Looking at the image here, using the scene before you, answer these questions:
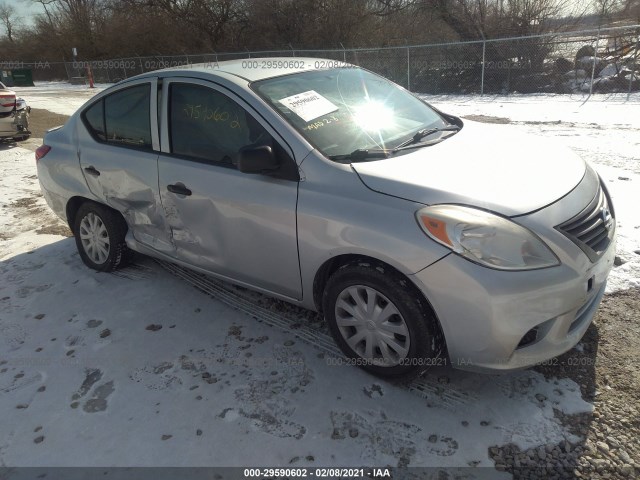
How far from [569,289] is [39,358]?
327cm

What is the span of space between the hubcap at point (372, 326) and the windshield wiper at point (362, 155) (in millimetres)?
759

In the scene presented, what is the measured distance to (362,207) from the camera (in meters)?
2.52

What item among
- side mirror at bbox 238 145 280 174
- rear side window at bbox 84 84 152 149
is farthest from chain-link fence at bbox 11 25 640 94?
side mirror at bbox 238 145 280 174

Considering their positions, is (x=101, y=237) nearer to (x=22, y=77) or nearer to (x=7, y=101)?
(x=7, y=101)

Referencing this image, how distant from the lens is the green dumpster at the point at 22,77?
112 ft

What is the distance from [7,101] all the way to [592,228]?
11406mm

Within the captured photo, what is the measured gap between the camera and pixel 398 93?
3.84 m

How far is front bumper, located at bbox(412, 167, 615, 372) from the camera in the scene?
87.3 inches

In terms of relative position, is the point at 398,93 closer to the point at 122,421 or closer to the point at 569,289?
the point at 569,289

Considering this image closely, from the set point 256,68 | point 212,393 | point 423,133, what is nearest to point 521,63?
point 423,133

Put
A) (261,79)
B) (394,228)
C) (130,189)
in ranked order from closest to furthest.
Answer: (394,228), (261,79), (130,189)

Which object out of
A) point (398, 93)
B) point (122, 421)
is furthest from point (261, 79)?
point (122, 421)

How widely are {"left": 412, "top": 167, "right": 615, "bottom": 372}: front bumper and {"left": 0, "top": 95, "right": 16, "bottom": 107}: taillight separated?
1085 centimetres

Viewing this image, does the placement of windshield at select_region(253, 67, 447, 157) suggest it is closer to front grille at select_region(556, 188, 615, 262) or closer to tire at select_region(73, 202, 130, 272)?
front grille at select_region(556, 188, 615, 262)
